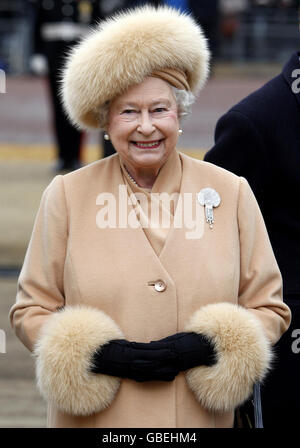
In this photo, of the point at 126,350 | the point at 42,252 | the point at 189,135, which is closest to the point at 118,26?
the point at 42,252

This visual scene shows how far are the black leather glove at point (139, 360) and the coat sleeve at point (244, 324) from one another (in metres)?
0.11

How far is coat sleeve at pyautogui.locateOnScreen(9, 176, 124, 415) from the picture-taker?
297cm

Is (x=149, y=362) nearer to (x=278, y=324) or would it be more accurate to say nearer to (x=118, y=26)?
(x=278, y=324)

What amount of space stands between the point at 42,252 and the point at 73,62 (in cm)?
56

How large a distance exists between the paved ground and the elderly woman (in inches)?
74.9

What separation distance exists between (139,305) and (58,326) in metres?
0.23

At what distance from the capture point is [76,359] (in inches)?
117

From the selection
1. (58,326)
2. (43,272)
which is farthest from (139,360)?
(43,272)

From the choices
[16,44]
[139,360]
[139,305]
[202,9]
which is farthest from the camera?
[16,44]

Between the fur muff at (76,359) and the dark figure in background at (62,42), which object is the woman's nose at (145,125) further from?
the dark figure in background at (62,42)
